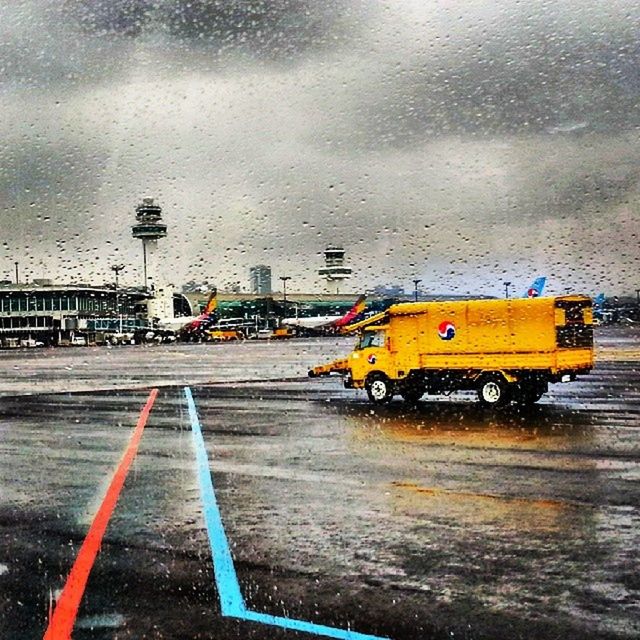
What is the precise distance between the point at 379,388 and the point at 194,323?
89.5 m

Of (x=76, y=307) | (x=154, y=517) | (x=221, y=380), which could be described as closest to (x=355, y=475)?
(x=154, y=517)

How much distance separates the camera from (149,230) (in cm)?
16775

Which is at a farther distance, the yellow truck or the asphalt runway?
the yellow truck

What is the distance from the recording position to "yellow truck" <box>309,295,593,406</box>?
23422 millimetres

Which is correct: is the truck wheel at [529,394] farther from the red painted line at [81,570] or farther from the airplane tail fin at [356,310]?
the airplane tail fin at [356,310]

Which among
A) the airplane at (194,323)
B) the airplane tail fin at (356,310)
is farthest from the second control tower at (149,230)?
the airplane tail fin at (356,310)

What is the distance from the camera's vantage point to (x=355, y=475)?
12.5m

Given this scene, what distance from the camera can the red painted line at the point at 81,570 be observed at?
6.07m

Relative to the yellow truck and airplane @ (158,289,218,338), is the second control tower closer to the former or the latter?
airplane @ (158,289,218,338)

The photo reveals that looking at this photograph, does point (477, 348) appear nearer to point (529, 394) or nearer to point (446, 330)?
point (446, 330)

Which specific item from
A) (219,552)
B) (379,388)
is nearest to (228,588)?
(219,552)

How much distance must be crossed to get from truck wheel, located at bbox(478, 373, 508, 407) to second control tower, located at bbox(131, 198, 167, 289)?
467ft

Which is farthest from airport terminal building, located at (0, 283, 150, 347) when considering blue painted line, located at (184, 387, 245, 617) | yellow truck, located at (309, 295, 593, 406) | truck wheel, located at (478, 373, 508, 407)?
blue painted line, located at (184, 387, 245, 617)

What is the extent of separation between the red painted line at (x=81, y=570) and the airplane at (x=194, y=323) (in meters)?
101
